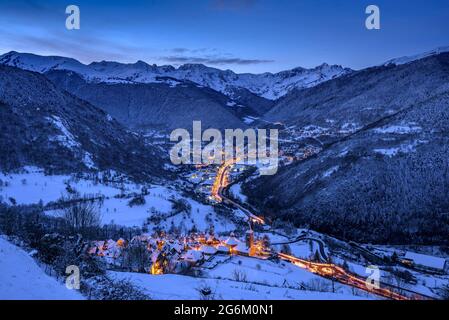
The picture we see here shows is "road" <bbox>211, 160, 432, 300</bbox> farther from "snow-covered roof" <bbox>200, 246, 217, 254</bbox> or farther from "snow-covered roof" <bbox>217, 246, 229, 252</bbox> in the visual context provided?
"snow-covered roof" <bbox>200, 246, 217, 254</bbox>

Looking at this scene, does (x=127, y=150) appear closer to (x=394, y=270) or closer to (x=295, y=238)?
(x=295, y=238)

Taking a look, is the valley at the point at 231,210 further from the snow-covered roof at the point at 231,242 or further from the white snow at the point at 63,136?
the white snow at the point at 63,136

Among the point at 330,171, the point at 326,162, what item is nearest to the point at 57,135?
the point at 326,162

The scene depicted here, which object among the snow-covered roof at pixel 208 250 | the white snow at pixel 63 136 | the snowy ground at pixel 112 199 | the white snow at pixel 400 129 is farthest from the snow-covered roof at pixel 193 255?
the white snow at pixel 63 136

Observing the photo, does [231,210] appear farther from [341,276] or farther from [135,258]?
[135,258]

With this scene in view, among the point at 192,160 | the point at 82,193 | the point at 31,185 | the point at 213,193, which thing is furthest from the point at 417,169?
the point at 192,160
